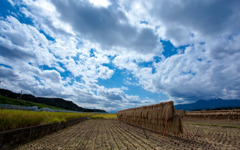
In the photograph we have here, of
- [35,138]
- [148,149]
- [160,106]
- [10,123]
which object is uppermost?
[160,106]

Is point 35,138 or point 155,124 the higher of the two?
point 155,124

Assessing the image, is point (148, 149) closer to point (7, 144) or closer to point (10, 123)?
point (7, 144)

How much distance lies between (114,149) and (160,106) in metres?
6.46

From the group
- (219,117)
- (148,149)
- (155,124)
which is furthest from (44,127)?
(219,117)

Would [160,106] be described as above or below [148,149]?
above

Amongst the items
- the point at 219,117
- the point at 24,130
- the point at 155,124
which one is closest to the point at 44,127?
the point at 24,130

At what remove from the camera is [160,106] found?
36.1 feet

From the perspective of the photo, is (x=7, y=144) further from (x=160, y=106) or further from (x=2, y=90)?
(x=2, y=90)

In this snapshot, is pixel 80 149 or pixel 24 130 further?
pixel 24 130

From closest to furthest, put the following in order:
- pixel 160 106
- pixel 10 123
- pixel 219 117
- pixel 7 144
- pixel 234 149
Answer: pixel 7 144 < pixel 234 149 < pixel 10 123 < pixel 160 106 < pixel 219 117

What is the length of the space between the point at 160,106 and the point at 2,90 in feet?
487

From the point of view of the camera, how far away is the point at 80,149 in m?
5.59

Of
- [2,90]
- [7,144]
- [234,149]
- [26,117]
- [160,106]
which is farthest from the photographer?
[2,90]

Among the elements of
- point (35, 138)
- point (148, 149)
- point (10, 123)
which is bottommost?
point (35, 138)
